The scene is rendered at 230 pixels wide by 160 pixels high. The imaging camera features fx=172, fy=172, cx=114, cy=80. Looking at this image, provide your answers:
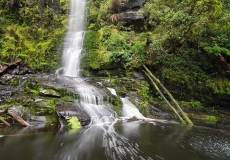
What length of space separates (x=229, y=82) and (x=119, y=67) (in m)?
6.78

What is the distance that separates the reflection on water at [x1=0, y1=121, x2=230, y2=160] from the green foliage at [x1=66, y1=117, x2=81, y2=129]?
43 cm

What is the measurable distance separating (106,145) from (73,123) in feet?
6.88

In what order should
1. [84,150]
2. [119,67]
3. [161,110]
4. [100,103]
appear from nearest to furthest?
[84,150], [100,103], [161,110], [119,67]

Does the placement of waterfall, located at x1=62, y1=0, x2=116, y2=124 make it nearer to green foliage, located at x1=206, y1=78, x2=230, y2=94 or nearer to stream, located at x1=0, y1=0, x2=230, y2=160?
stream, located at x1=0, y1=0, x2=230, y2=160

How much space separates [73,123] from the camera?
5793 mm

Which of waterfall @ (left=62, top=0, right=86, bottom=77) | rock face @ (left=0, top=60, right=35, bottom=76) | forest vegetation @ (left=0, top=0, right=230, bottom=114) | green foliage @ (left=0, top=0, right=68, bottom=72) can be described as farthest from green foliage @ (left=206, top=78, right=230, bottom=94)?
rock face @ (left=0, top=60, right=35, bottom=76)

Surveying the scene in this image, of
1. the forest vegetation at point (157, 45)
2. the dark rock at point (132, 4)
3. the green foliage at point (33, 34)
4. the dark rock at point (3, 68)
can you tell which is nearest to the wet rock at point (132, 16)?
the forest vegetation at point (157, 45)

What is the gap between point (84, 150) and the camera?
3.71 metres

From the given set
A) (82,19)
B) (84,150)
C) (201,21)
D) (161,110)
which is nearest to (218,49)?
(201,21)

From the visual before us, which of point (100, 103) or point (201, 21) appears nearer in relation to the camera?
point (100, 103)

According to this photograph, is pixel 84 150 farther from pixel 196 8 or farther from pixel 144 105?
pixel 196 8

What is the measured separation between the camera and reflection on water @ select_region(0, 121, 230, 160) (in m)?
3.43

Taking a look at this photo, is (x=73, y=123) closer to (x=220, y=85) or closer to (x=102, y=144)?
(x=102, y=144)

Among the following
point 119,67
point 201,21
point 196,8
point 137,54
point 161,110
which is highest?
point 196,8
